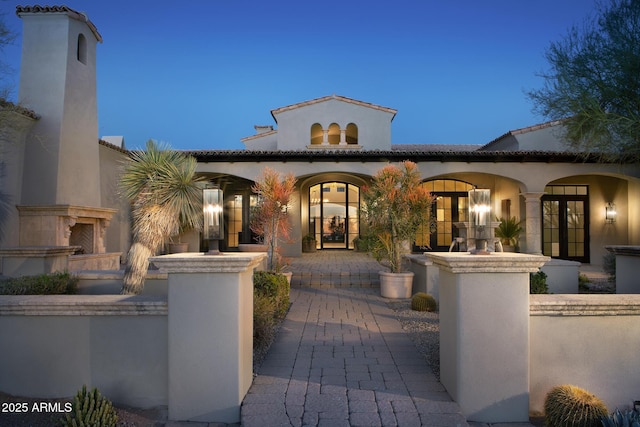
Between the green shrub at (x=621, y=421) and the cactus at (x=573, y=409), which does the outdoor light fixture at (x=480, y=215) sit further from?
the green shrub at (x=621, y=421)

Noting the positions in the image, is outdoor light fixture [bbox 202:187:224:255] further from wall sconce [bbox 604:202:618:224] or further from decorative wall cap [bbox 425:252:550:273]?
wall sconce [bbox 604:202:618:224]

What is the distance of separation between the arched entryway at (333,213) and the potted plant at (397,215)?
9.52 metres

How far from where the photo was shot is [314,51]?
33.1 metres

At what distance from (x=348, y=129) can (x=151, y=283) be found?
12.4 meters

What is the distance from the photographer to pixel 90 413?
2881 millimetres

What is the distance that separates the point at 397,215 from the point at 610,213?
1099 cm

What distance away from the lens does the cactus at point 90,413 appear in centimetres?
286

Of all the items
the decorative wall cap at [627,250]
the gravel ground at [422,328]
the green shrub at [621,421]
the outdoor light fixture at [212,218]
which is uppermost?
the outdoor light fixture at [212,218]

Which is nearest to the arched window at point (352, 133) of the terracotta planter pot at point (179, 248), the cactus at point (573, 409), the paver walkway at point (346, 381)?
the terracotta planter pot at point (179, 248)

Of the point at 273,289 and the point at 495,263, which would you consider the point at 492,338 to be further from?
the point at 273,289

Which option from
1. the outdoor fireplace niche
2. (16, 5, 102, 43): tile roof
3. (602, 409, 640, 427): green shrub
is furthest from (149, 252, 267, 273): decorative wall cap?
(16, 5, 102, 43): tile roof

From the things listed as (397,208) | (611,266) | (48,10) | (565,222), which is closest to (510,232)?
(565,222)

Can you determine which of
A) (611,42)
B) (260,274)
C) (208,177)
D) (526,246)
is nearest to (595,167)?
(526,246)

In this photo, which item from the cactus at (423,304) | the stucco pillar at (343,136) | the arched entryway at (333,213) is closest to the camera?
the cactus at (423,304)
